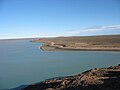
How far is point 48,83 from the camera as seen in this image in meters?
12.6

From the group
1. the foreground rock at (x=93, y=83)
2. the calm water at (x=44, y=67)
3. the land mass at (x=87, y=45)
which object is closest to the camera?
the foreground rock at (x=93, y=83)

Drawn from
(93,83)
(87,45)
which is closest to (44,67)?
(93,83)

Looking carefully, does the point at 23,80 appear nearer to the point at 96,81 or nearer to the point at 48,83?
the point at 48,83

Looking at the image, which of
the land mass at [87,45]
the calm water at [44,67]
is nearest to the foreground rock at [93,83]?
the calm water at [44,67]

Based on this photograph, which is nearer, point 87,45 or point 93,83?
point 93,83

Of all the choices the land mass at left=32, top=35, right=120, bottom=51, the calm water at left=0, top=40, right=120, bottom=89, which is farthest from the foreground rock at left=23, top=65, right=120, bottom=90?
the land mass at left=32, top=35, right=120, bottom=51

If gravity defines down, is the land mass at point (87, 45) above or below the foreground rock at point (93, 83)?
below

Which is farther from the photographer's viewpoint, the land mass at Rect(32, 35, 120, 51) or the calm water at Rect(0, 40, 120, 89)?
the land mass at Rect(32, 35, 120, 51)

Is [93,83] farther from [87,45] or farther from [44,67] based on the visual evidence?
[87,45]

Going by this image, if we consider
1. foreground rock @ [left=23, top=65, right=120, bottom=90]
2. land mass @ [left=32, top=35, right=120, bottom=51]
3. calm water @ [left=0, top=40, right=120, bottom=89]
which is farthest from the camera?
land mass @ [left=32, top=35, right=120, bottom=51]

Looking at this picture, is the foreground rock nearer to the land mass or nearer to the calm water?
the calm water

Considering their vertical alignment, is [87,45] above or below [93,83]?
below

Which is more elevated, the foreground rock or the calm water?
the foreground rock

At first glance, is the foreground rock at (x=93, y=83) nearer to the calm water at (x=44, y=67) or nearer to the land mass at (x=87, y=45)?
the calm water at (x=44, y=67)
